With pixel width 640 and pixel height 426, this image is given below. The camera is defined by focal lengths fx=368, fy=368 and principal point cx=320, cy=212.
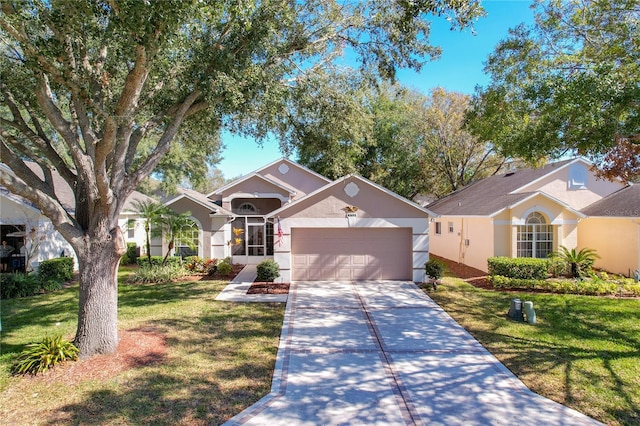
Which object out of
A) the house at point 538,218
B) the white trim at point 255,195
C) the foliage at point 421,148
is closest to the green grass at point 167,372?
the white trim at point 255,195

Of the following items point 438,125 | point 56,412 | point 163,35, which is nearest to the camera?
point 56,412

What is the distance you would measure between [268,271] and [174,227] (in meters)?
5.33

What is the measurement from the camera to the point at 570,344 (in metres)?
8.30

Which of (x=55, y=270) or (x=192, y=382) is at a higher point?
(x=55, y=270)

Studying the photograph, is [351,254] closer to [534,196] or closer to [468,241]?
[468,241]

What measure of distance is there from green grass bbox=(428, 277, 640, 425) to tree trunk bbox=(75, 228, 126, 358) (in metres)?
8.07

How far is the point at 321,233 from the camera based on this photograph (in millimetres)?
15195

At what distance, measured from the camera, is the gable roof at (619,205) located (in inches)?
615

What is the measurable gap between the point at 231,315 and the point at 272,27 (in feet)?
25.4

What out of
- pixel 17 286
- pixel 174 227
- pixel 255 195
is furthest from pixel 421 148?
pixel 17 286

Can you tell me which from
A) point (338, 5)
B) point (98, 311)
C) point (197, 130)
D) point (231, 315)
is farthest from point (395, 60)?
point (98, 311)

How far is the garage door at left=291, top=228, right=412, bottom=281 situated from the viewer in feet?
49.7

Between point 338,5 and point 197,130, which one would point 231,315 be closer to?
point 197,130

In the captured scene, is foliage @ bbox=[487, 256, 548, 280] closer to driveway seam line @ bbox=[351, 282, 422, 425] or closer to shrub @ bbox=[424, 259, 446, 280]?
shrub @ bbox=[424, 259, 446, 280]
